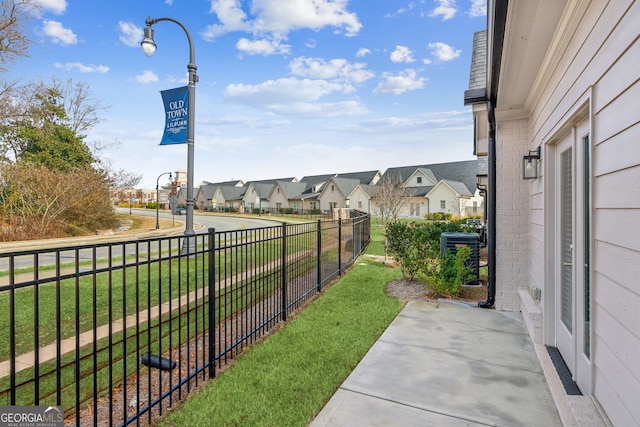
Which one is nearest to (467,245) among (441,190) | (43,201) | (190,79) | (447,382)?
(447,382)

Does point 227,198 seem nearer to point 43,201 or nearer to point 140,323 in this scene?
point 43,201

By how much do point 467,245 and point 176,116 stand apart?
24.0 feet

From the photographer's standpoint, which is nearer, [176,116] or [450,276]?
[450,276]

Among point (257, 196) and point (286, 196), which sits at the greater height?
point (257, 196)

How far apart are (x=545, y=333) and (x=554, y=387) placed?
961 millimetres

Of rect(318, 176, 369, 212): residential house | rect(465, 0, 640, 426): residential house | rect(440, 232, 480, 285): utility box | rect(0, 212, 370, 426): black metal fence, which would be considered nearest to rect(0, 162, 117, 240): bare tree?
rect(0, 212, 370, 426): black metal fence

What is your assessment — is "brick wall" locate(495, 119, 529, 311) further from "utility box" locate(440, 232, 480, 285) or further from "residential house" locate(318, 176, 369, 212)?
"residential house" locate(318, 176, 369, 212)

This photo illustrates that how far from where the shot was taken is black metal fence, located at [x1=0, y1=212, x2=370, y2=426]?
217cm

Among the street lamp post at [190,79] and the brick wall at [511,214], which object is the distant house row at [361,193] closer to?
the street lamp post at [190,79]

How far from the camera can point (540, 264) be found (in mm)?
4078

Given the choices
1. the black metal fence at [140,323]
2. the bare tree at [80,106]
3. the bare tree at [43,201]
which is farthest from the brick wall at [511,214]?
the bare tree at [80,106]

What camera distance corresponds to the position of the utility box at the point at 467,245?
6.79m

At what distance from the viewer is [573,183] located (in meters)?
2.93

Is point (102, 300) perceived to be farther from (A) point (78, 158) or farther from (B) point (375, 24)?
(A) point (78, 158)
